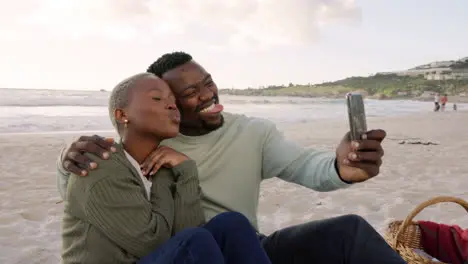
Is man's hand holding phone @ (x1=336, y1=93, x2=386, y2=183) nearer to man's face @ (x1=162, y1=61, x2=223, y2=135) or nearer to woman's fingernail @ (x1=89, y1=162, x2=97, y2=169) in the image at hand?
man's face @ (x1=162, y1=61, x2=223, y2=135)

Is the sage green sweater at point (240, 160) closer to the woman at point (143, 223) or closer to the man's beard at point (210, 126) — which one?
the man's beard at point (210, 126)

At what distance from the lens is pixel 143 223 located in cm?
165

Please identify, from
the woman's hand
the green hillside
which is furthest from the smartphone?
the green hillside

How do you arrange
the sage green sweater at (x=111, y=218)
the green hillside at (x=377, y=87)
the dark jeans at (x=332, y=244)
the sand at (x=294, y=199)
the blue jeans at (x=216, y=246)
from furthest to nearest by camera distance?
the green hillside at (x=377, y=87), the sand at (x=294, y=199), the dark jeans at (x=332, y=244), the sage green sweater at (x=111, y=218), the blue jeans at (x=216, y=246)

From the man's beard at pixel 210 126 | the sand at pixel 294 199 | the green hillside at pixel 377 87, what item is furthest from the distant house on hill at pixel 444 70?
the man's beard at pixel 210 126

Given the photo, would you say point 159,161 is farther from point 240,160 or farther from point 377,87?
point 377,87

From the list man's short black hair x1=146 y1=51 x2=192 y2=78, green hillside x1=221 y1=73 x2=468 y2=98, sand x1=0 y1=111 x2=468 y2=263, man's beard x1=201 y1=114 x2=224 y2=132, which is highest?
man's short black hair x1=146 y1=51 x2=192 y2=78

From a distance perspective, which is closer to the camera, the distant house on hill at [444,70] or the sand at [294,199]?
the sand at [294,199]

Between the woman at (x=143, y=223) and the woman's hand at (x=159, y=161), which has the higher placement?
the woman's hand at (x=159, y=161)

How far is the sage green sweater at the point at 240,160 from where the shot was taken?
2193 millimetres

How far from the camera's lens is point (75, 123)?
1505 cm

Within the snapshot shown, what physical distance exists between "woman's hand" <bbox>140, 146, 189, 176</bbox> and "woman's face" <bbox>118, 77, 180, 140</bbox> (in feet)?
0.31

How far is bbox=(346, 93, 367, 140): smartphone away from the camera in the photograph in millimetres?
1568

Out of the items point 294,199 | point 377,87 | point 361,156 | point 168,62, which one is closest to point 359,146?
point 361,156
